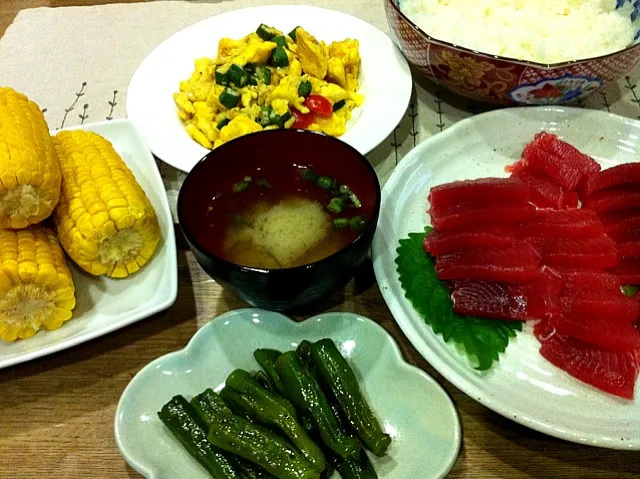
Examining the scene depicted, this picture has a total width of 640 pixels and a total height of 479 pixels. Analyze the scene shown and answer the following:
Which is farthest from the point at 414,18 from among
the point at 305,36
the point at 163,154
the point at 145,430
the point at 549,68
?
the point at 145,430

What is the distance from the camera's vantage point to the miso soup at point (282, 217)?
1.59m

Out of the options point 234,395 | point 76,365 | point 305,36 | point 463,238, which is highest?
point 305,36

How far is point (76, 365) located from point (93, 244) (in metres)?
0.38

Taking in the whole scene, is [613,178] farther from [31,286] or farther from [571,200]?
[31,286]

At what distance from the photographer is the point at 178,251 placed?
1.85 meters

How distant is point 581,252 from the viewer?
1.61 meters

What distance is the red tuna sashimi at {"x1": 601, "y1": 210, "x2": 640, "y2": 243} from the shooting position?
167 cm

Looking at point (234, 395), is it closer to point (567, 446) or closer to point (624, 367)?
point (567, 446)

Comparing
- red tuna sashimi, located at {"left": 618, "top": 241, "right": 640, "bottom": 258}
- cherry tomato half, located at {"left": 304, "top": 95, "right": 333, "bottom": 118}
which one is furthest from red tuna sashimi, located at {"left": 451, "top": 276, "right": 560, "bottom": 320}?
cherry tomato half, located at {"left": 304, "top": 95, "right": 333, "bottom": 118}

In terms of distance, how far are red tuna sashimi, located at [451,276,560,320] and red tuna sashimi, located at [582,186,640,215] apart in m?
0.37

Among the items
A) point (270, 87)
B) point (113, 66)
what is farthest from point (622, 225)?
point (113, 66)

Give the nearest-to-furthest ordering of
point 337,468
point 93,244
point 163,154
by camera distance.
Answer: point 337,468
point 93,244
point 163,154

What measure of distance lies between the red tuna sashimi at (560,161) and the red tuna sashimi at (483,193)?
0.51ft

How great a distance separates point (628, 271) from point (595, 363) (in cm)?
37
